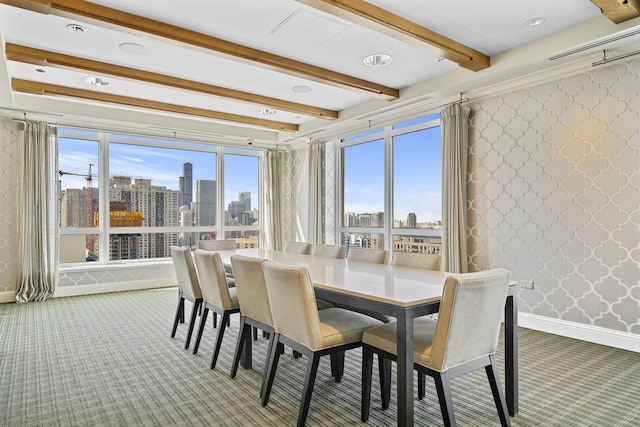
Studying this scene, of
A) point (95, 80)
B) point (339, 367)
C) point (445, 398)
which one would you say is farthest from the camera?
point (95, 80)

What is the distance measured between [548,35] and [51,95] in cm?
523

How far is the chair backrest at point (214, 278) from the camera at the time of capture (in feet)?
9.78

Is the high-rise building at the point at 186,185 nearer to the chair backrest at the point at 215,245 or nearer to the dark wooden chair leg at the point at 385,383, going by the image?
the chair backrest at the point at 215,245

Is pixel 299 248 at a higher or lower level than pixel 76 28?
lower

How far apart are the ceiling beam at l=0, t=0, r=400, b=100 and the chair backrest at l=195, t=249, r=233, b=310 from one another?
1.74 m

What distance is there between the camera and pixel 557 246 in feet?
12.3

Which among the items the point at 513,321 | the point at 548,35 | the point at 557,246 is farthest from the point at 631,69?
the point at 513,321

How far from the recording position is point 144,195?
6527 millimetres

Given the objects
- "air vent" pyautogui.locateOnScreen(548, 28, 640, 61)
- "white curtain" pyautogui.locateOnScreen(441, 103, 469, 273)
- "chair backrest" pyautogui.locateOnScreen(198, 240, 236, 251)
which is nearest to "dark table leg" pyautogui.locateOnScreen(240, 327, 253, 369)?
"chair backrest" pyautogui.locateOnScreen(198, 240, 236, 251)

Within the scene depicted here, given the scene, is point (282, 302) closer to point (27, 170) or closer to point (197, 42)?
point (197, 42)

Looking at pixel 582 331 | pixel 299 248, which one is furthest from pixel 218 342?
pixel 582 331

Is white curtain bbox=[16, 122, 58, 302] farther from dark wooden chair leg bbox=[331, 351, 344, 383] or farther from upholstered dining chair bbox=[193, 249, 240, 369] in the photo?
dark wooden chair leg bbox=[331, 351, 344, 383]

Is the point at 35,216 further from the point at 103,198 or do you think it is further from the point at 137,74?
the point at 137,74

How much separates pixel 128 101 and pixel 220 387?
394 cm
